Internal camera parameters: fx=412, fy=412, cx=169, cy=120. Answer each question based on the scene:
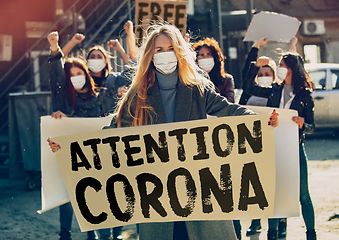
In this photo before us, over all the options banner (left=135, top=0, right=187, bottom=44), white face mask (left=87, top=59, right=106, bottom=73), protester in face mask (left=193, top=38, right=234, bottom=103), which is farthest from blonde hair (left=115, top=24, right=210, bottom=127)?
banner (left=135, top=0, right=187, bottom=44)

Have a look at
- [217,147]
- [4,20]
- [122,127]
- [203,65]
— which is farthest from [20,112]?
[4,20]

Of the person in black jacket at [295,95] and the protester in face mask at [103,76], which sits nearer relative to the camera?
the person in black jacket at [295,95]

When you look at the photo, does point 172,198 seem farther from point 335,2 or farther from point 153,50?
point 335,2

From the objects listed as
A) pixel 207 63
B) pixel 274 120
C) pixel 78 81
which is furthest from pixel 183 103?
pixel 78 81

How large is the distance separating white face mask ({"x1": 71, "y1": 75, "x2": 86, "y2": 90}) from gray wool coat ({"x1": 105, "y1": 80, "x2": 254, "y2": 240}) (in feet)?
4.46

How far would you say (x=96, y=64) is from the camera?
14.1ft

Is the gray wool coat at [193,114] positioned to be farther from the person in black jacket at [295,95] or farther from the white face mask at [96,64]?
the white face mask at [96,64]

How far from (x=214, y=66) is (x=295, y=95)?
30.7 inches

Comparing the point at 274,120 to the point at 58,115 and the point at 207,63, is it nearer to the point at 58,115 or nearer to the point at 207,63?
the point at 207,63

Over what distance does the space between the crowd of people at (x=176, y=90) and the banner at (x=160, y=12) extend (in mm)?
314

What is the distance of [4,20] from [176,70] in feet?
31.0

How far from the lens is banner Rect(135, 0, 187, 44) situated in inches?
182

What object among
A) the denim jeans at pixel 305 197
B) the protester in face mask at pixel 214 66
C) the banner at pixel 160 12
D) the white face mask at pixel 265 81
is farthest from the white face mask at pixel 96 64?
the denim jeans at pixel 305 197

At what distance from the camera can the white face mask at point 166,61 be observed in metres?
2.67
